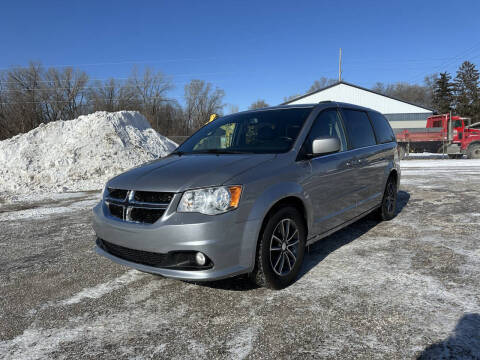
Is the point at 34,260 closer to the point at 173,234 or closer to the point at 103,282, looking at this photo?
the point at 103,282

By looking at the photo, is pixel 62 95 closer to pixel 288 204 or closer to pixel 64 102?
pixel 64 102

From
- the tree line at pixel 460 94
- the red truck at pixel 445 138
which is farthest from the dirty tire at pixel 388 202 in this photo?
the tree line at pixel 460 94

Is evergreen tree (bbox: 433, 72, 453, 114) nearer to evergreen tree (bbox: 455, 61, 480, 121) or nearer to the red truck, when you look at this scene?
evergreen tree (bbox: 455, 61, 480, 121)

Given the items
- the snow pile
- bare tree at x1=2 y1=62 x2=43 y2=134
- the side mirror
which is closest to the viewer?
the side mirror

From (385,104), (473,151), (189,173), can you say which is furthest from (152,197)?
(385,104)

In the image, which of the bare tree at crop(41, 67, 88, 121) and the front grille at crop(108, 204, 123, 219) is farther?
the bare tree at crop(41, 67, 88, 121)

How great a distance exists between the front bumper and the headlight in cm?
6

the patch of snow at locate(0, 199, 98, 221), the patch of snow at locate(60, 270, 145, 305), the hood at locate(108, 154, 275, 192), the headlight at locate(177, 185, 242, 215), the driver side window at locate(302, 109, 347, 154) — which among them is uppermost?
the driver side window at locate(302, 109, 347, 154)

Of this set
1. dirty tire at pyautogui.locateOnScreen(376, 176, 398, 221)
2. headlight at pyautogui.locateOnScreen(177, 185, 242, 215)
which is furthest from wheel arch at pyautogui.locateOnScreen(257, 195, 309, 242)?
dirty tire at pyautogui.locateOnScreen(376, 176, 398, 221)

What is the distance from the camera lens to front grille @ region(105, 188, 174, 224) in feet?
8.39

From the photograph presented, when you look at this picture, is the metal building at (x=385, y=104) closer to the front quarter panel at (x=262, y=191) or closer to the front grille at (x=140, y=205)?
the front quarter panel at (x=262, y=191)

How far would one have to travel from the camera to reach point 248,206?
8.38 feet

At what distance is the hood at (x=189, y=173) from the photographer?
8.43 ft

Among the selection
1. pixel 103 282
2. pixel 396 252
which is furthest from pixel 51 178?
pixel 396 252
